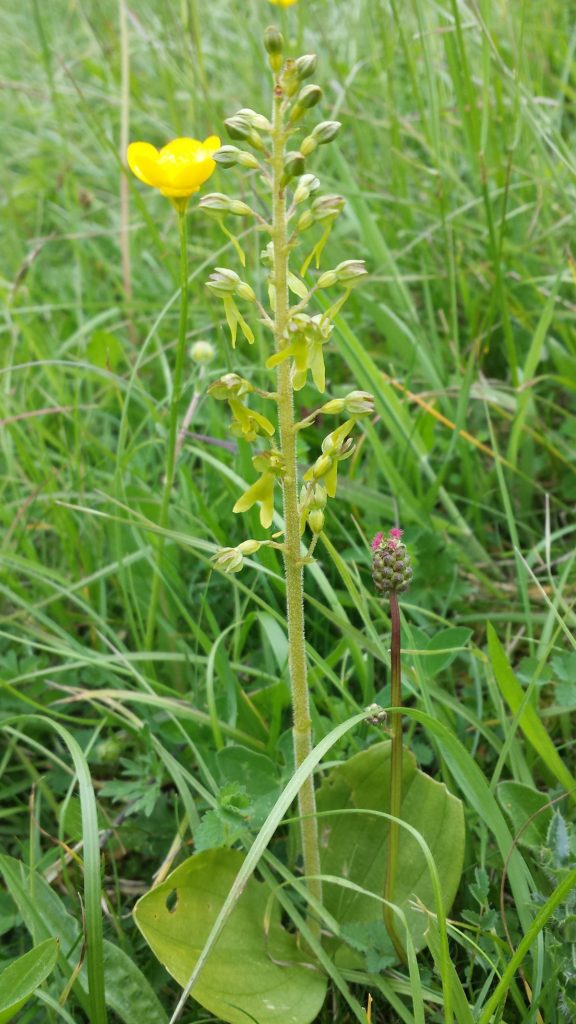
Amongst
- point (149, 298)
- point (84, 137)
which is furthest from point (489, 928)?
point (84, 137)

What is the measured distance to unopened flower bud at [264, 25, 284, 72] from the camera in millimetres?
1222

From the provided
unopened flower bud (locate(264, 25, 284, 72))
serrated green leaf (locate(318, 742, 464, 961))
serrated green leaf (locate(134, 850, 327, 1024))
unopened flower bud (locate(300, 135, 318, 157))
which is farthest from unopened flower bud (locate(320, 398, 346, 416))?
serrated green leaf (locate(134, 850, 327, 1024))

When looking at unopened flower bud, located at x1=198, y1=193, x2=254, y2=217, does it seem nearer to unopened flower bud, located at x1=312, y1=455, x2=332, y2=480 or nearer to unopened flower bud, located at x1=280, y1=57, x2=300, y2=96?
unopened flower bud, located at x1=280, y1=57, x2=300, y2=96

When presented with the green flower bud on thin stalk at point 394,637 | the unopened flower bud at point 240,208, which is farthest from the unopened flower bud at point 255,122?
the green flower bud on thin stalk at point 394,637

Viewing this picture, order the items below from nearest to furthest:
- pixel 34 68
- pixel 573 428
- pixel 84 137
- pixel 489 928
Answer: pixel 489 928 → pixel 573 428 → pixel 84 137 → pixel 34 68

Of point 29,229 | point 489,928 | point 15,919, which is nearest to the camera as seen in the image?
point 489,928

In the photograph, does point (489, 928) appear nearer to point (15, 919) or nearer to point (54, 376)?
point (15, 919)

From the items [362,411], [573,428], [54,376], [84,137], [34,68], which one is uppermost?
[34,68]

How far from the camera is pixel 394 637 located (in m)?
1.38

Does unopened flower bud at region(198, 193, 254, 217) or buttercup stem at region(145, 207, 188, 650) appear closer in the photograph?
unopened flower bud at region(198, 193, 254, 217)

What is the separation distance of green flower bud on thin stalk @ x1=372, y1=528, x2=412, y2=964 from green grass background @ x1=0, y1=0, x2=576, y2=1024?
0.15m

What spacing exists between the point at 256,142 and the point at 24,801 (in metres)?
1.47

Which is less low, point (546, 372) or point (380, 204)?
point (380, 204)

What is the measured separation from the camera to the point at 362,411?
1.36 metres
